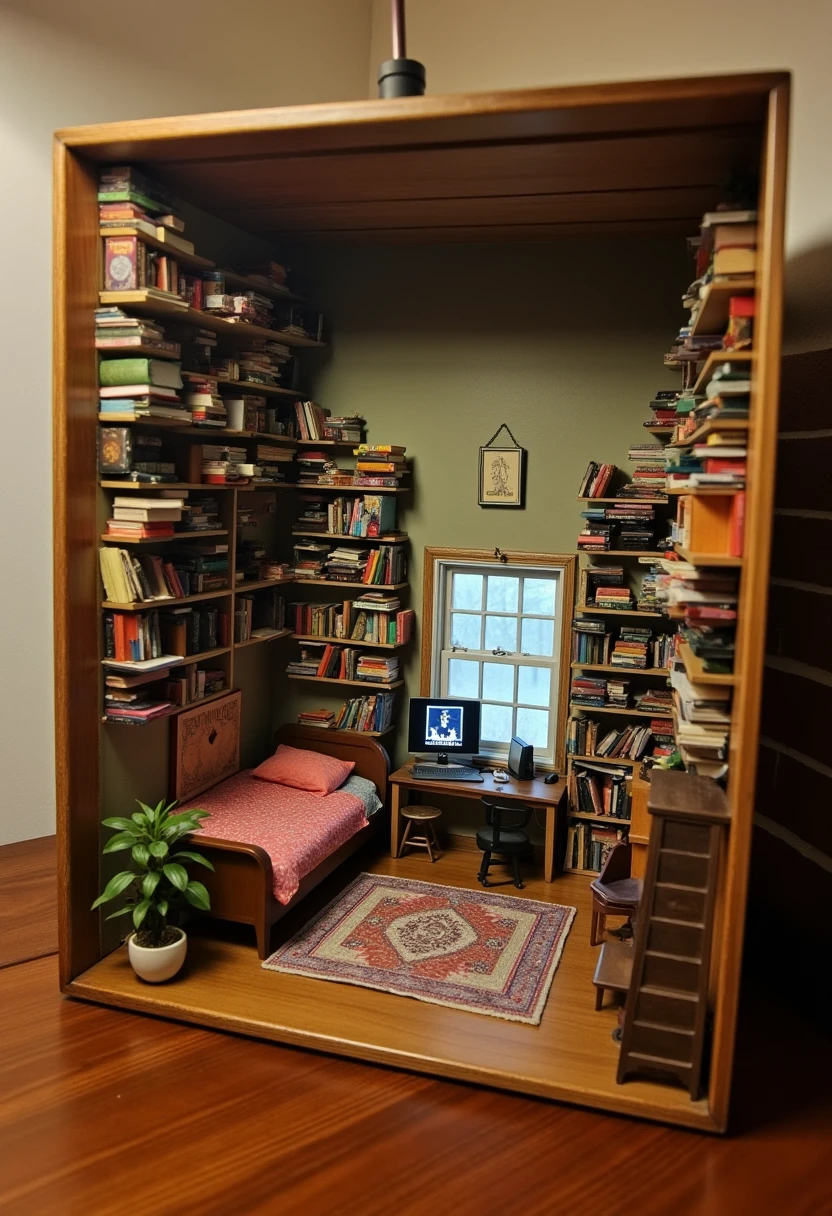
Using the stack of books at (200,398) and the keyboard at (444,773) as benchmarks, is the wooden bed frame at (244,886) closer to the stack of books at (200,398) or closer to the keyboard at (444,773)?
the keyboard at (444,773)

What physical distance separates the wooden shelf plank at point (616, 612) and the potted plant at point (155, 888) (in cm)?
239

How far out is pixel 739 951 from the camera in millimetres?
3170

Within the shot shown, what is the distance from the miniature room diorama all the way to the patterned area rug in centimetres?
2

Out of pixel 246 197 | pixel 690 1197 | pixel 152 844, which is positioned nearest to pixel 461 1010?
pixel 690 1197

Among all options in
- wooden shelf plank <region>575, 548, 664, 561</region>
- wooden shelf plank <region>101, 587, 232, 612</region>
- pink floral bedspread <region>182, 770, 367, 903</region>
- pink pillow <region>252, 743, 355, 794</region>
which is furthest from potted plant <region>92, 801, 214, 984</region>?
wooden shelf plank <region>575, 548, 664, 561</region>

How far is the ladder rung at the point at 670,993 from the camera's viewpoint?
3.32 meters

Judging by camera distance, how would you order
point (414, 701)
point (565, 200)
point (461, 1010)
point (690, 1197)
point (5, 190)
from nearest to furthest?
point (690, 1197), point (461, 1010), point (565, 200), point (5, 190), point (414, 701)

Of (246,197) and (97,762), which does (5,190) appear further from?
(97,762)

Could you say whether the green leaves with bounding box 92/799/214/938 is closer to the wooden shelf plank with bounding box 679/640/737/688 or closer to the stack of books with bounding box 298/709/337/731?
the stack of books with bounding box 298/709/337/731

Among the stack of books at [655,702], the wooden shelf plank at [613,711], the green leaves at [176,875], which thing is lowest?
the green leaves at [176,875]

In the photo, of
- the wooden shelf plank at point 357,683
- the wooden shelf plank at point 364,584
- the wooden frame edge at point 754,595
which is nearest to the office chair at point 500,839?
the wooden shelf plank at point 357,683

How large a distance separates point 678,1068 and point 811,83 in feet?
14.4

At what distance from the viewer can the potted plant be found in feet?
13.0

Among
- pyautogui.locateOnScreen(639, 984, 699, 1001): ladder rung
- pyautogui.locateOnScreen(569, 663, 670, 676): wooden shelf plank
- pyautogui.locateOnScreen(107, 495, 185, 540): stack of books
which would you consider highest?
→ pyautogui.locateOnScreen(107, 495, 185, 540): stack of books
